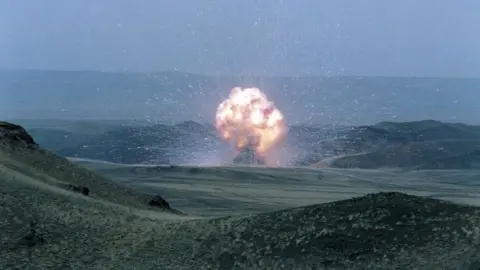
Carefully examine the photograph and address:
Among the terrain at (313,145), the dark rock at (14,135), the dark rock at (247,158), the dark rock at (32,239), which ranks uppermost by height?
the terrain at (313,145)

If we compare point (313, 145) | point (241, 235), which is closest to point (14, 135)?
point (241, 235)

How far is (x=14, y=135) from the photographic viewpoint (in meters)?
31.8

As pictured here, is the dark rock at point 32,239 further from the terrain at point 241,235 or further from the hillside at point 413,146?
the hillside at point 413,146

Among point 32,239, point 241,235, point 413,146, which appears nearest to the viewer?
point 241,235

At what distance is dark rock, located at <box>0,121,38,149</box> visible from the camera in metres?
31.1

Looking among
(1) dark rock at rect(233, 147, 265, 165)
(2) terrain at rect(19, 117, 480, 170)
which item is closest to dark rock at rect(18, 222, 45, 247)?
(1) dark rock at rect(233, 147, 265, 165)

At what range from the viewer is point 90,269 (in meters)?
15.8

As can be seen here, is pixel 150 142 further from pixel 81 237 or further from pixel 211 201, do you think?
pixel 81 237

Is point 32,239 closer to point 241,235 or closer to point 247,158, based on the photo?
point 241,235

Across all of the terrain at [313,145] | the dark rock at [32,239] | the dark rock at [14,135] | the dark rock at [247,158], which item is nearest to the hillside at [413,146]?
the terrain at [313,145]

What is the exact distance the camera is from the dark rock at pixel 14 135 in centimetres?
3108

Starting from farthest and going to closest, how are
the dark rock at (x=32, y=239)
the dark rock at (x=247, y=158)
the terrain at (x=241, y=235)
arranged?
1. the dark rock at (x=247, y=158)
2. the dark rock at (x=32, y=239)
3. the terrain at (x=241, y=235)

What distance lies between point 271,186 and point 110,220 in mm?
41673

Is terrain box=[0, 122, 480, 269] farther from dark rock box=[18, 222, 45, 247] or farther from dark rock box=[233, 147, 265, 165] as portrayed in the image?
dark rock box=[233, 147, 265, 165]
